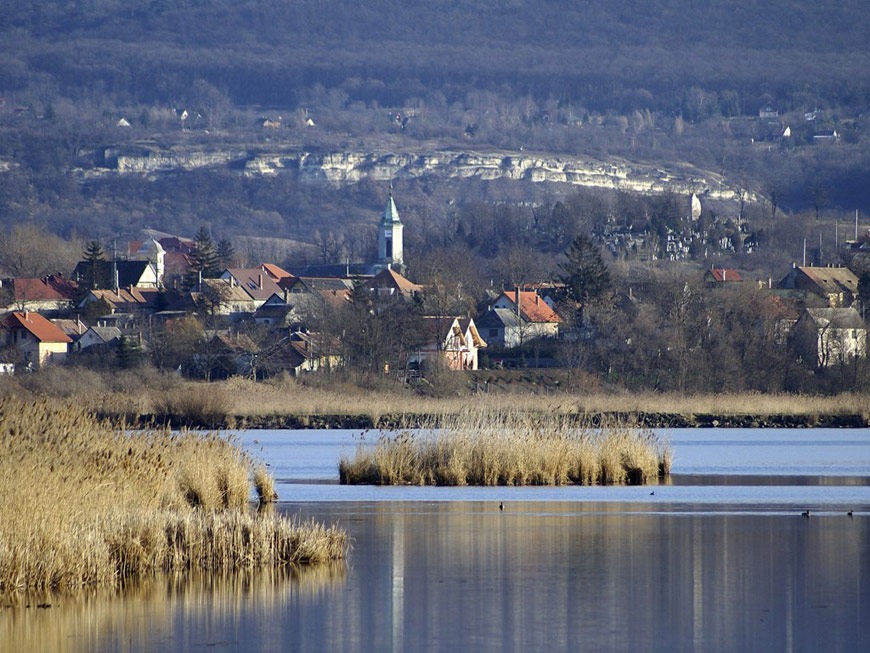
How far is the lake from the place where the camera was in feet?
48.3

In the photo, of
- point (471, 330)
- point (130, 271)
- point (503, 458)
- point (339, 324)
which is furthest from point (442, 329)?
point (130, 271)

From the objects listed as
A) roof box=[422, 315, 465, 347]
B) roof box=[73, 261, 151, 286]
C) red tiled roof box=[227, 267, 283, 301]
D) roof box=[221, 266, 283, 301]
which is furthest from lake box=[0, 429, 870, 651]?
roof box=[73, 261, 151, 286]

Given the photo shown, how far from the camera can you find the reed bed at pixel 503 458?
95.9 feet

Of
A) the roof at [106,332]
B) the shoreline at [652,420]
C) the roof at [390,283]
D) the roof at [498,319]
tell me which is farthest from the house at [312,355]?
the roof at [390,283]

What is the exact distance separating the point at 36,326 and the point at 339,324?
71.8 ft

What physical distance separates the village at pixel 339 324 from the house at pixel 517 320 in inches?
4.1

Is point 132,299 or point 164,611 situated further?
point 132,299

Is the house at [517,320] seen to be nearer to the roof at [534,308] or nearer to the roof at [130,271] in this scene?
the roof at [534,308]

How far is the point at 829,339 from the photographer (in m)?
69.3

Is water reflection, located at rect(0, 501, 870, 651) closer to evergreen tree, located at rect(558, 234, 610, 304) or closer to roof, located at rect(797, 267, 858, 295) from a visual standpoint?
evergreen tree, located at rect(558, 234, 610, 304)

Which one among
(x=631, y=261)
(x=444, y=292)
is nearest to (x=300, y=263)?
(x=631, y=261)

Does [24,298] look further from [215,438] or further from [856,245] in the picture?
[215,438]

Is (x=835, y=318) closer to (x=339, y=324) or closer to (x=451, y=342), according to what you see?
(x=451, y=342)

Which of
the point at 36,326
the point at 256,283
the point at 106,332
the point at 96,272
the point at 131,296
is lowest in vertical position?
the point at 106,332
